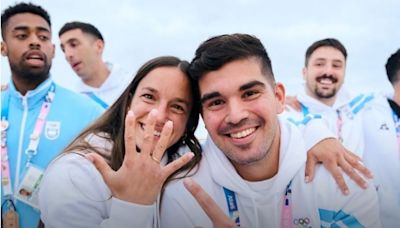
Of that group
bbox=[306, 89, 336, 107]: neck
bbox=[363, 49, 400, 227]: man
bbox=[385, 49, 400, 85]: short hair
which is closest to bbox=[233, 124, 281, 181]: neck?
bbox=[363, 49, 400, 227]: man

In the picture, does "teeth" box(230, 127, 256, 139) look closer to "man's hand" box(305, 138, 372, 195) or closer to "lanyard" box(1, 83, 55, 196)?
"man's hand" box(305, 138, 372, 195)

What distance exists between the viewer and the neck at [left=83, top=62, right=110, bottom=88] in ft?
8.84

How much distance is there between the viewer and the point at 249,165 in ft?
4.91

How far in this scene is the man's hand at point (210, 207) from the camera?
126 cm

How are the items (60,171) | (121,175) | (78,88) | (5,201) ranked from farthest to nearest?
(78,88)
(5,201)
(60,171)
(121,175)

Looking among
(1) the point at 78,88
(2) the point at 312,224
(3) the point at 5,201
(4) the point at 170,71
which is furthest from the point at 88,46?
(2) the point at 312,224

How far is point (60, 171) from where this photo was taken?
1332 mm

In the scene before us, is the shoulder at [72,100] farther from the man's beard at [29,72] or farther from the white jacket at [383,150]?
the white jacket at [383,150]

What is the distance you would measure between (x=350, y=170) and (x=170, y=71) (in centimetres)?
66

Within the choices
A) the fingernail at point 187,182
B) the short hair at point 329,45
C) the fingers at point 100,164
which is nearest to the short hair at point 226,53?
the fingernail at point 187,182

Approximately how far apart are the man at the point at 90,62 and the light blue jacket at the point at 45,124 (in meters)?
0.53

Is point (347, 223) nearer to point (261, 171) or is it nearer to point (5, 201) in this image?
point (261, 171)

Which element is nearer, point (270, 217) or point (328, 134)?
point (270, 217)

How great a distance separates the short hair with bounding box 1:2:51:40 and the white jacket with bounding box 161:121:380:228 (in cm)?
105
